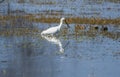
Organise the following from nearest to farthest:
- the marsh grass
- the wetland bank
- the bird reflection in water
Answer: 1. the wetland bank
2. the bird reflection in water
3. the marsh grass

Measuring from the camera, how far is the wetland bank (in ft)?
46.0

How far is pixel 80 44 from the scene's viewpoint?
18.9 meters

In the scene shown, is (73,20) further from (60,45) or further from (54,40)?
(60,45)

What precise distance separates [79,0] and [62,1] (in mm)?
2238

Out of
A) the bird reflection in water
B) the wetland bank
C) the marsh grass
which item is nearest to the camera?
the wetland bank

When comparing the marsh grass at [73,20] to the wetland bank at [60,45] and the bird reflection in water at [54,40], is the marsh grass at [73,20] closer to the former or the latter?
the wetland bank at [60,45]

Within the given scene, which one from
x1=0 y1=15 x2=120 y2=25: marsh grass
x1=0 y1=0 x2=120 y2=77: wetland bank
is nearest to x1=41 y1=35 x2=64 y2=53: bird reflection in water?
x1=0 y1=0 x2=120 y2=77: wetland bank

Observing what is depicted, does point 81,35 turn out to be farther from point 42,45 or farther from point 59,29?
point 42,45

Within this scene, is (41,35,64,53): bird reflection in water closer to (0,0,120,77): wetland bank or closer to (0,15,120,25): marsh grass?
(0,0,120,77): wetland bank

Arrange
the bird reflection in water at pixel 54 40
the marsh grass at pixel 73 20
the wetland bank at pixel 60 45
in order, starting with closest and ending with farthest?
the wetland bank at pixel 60 45 < the bird reflection in water at pixel 54 40 < the marsh grass at pixel 73 20

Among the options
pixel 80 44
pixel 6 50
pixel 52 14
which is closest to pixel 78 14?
pixel 52 14

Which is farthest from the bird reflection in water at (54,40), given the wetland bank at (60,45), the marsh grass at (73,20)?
the marsh grass at (73,20)

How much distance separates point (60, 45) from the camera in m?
18.6

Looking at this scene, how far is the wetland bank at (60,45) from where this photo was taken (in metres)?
14.0
